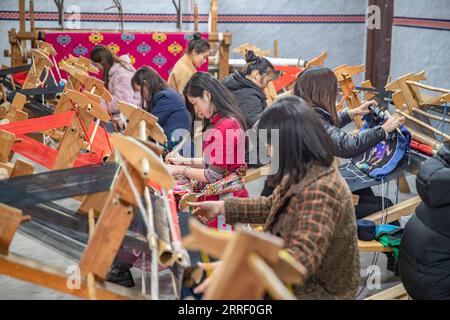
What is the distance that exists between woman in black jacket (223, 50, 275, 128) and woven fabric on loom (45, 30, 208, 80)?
2.49m

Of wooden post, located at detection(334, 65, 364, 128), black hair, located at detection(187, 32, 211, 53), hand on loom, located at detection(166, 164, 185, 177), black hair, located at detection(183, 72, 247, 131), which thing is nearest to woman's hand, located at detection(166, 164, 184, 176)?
hand on loom, located at detection(166, 164, 185, 177)

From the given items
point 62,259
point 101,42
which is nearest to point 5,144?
point 62,259

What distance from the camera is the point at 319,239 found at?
6.72 feet

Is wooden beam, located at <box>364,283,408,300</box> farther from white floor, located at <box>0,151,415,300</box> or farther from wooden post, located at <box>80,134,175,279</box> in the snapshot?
wooden post, located at <box>80,134,175,279</box>

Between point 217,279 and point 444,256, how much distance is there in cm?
181

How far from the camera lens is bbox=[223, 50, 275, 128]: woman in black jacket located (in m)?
5.32

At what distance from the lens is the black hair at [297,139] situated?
2.18 m

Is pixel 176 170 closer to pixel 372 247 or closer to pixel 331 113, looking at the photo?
pixel 331 113

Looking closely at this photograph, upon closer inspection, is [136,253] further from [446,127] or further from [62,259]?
[446,127]

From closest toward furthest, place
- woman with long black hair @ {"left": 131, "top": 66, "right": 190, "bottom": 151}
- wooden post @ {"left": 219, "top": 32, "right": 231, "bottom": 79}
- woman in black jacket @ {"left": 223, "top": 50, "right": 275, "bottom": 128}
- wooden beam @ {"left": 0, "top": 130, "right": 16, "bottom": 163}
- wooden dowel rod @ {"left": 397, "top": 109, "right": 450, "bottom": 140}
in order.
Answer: wooden beam @ {"left": 0, "top": 130, "right": 16, "bottom": 163}, wooden dowel rod @ {"left": 397, "top": 109, "right": 450, "bottom": 140}, woman with long black hair @ {"left": 131, "top": 66, "right": 190, "bottom": 151}, woman in black jacket @ {"left": 223, "top": 50, "right": 275, "bottom": 128}, wooden post @ {"left": 219, "top": 32, "right": 231, "bottom": 79}

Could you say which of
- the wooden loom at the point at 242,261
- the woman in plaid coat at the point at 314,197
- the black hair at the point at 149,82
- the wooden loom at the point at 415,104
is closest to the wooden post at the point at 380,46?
the wooden loom at the point at 415,104

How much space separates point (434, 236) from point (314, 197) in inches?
44.6

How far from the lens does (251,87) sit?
5344mm

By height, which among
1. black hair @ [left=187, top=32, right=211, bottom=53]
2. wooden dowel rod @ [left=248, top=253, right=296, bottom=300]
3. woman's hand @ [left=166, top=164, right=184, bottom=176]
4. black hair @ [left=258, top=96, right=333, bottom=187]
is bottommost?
woman's hand @ [left=166, top=164, right=184, bottom=176]
